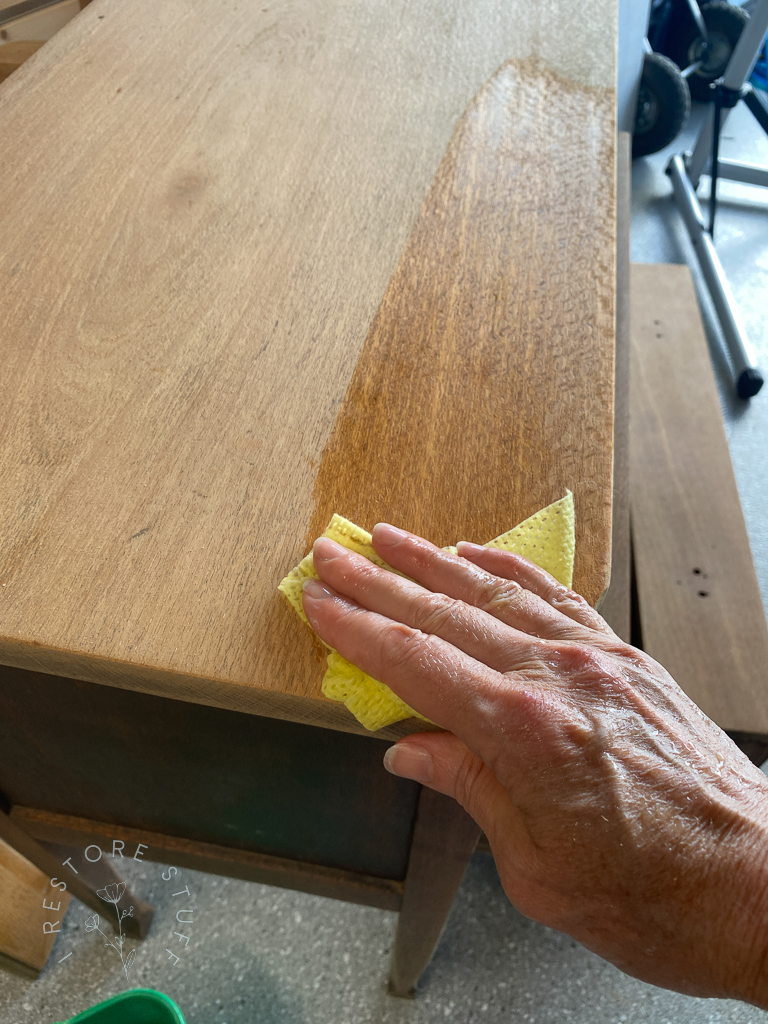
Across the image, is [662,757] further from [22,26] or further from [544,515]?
[22,26]

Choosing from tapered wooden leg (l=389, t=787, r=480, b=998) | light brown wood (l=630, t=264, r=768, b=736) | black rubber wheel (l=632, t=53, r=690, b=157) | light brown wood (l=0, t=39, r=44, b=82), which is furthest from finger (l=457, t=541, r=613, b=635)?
black rubber wheel (l=632, t=53, r=690, b=157)

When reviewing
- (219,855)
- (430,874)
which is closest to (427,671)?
(430,874)

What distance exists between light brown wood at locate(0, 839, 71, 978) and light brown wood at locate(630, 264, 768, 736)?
874 millimetres

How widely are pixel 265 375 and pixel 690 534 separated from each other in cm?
77

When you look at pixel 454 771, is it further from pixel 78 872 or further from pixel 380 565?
pixel 78 872

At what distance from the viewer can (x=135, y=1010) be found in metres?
0.71

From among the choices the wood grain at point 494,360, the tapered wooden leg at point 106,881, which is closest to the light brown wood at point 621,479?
the wood grain at point 494,360

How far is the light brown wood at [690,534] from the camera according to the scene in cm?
90

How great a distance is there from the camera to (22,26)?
98 cm

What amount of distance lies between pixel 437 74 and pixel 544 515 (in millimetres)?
587

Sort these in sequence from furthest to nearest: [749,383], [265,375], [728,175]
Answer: [728,175], [749,383], [265,375]

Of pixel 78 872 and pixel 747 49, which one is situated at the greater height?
pixel 747 49

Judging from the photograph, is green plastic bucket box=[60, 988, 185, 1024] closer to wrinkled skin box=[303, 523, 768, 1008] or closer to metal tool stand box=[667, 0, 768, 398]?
wrinkled skin box=[303, 523, 768, 1008]

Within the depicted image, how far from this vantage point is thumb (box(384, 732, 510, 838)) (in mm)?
395
